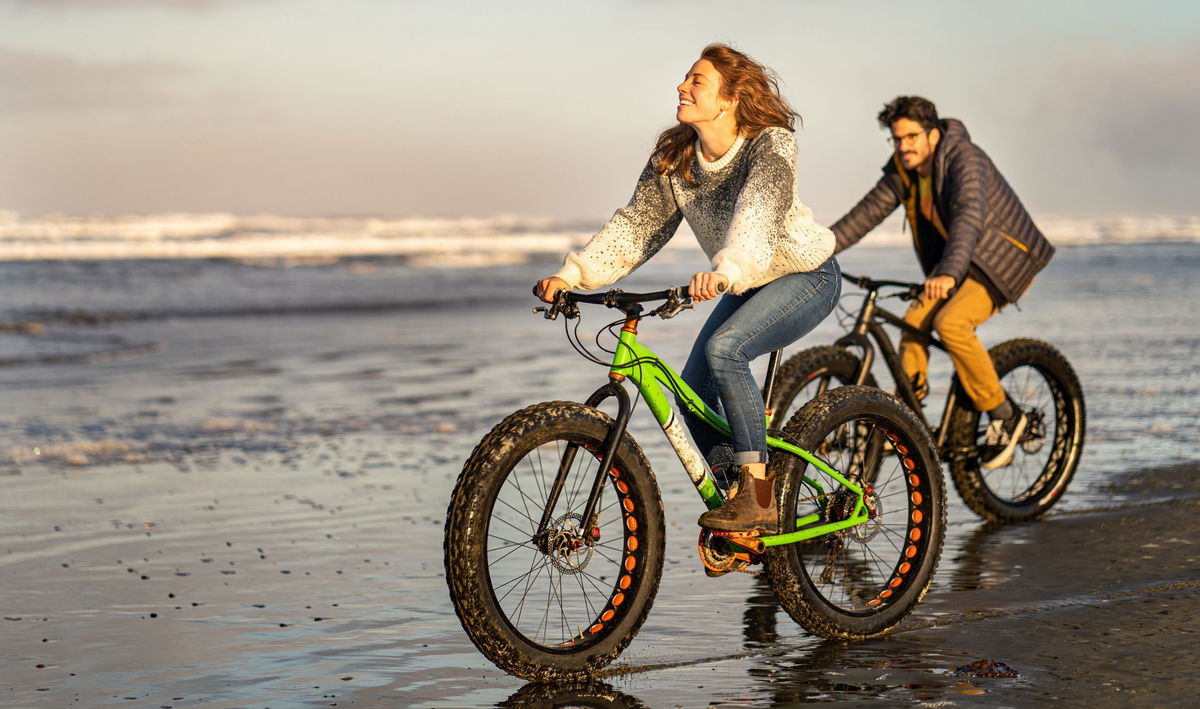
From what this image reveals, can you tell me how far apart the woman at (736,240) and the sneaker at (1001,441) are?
8.71 ft

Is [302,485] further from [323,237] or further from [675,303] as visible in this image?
[323,237]

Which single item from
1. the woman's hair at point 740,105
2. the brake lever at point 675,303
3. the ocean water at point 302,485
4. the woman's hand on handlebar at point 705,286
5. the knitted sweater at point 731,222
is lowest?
the ocean water at point 302,485

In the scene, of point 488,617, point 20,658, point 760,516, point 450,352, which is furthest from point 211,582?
point 450,352

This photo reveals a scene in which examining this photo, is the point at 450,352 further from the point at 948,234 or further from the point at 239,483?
the point at 948,234

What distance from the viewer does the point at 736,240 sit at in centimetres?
472

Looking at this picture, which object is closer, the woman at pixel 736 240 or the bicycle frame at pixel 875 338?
the woman at pixel 736 240

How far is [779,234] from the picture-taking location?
5000mm

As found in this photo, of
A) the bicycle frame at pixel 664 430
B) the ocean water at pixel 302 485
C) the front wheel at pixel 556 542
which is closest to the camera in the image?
the front wheel at pixel 556 542

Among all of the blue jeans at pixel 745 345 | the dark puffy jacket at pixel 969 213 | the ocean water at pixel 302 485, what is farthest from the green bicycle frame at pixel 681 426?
the dark puffy jacket at pixel 969 213

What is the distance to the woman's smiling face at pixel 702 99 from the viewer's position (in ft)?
16.1

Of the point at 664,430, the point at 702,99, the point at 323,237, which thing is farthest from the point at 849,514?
the point at 323,237

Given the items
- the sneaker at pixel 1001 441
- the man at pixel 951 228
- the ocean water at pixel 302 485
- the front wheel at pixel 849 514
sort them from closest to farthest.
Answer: the ocean water at pixel 302 485
the front wheel at pixel 849 514
the man at pixel 951 228
the sneaker at pixel 1001 441

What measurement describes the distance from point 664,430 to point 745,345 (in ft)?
1.36

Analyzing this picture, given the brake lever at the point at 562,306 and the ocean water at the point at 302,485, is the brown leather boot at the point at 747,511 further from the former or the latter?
the brake lever at the point at 562,306
